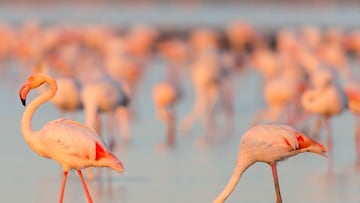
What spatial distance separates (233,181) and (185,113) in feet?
24.0

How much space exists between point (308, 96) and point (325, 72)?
0.95 m

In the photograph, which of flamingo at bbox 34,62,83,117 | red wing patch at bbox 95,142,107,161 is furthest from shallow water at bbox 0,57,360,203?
red wing patch at bbox 95,142,107,161

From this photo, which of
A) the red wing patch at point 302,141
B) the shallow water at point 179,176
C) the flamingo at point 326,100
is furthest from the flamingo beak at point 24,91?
the flamingo at point 326,100

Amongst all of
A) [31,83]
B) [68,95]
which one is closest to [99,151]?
[31,83]

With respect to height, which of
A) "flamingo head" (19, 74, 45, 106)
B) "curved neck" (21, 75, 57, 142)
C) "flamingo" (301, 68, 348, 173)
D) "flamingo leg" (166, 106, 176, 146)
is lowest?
"curved neck" (21, 75, 57, 142)

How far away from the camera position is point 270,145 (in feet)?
24.9

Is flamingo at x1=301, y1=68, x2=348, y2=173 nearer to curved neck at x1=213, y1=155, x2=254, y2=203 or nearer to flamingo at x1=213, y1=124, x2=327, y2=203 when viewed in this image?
flamingo at x1=213, y1=124, x2=327, y2=203

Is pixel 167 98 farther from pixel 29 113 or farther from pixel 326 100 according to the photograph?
pixel 29 113

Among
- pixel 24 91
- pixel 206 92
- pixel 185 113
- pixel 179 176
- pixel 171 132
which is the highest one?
pixel 206 92

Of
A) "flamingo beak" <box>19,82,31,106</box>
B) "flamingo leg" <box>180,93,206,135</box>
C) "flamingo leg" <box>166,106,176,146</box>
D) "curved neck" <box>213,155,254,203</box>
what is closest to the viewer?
"flamingo beak" <box>19,82,31,106</box>

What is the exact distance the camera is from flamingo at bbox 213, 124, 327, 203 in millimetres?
7559

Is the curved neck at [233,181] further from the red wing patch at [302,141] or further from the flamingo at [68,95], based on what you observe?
the flamingo at [68,95]

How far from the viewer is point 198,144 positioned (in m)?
12.0

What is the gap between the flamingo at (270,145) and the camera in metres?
7.56
